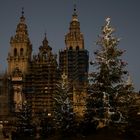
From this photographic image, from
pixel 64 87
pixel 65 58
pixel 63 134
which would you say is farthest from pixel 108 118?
pixel 65 58

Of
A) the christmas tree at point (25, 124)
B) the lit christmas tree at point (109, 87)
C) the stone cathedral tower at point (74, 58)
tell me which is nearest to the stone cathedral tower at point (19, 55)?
the stone cathedral tower at point (74, 58)

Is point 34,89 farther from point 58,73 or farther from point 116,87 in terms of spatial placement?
point 116,87

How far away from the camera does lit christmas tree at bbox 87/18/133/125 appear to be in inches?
1288

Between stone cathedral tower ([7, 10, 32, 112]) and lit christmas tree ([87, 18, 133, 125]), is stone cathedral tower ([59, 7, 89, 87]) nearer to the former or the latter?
stone cathedral tower ([7, 10, 32, 112])

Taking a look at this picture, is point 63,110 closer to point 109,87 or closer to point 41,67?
point 109,87

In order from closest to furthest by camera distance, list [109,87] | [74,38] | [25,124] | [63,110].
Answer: [109,87]
[63,110]
[25,124]
[74,38]

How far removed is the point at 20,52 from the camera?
405 ft

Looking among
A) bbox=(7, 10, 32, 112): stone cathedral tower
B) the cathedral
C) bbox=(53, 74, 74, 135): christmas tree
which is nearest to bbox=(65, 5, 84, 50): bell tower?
the cathedral

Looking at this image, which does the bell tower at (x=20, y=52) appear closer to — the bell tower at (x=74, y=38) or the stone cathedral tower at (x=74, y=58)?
the stone cathedral tower at (x=74, y=58)

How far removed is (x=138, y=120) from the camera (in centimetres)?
3862

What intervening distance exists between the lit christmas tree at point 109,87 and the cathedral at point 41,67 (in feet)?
222

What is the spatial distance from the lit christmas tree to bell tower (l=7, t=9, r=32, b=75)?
8548 centimetres

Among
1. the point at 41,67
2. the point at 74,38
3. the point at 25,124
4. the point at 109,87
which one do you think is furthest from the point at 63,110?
the point at 74,38

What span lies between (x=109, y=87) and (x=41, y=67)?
3372 inches
